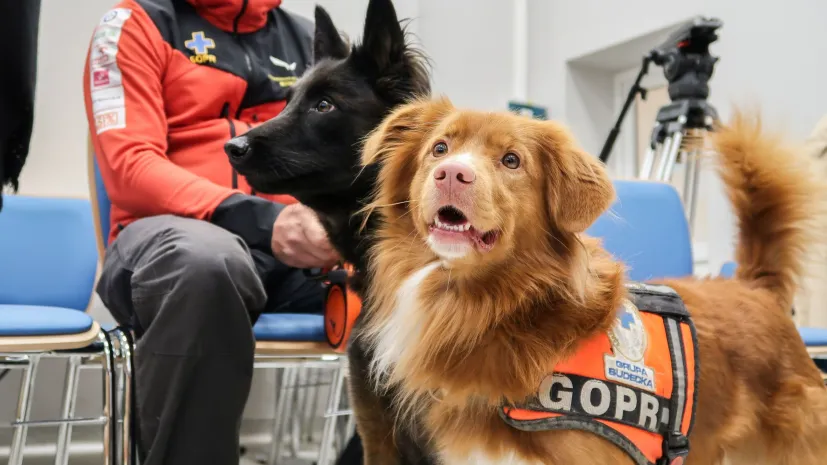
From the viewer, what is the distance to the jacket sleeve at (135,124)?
1569mm

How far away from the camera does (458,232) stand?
40.5 inches

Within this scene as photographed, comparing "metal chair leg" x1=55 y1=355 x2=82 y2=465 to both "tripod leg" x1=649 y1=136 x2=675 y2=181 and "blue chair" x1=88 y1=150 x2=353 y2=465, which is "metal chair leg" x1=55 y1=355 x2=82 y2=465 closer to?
"blue chair" x1=88 y1=150 x2=353 y2=465

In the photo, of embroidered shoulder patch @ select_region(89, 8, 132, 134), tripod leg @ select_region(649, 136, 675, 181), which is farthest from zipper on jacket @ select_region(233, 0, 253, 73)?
tripod leg @ select_region(649, 136, 675, 181)

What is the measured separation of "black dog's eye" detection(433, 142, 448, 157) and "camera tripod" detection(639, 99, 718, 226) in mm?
1666

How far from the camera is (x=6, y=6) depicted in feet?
2.81

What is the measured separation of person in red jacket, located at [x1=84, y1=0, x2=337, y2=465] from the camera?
1.31 meters

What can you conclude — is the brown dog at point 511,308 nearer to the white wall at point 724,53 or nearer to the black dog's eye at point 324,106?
the black dog's eye at point 324,106

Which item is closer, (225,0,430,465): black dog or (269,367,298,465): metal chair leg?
(225,0,430,465): black dog

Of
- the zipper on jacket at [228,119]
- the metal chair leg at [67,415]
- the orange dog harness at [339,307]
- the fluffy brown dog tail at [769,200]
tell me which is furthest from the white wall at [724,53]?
the metal chair leg at [67,415]

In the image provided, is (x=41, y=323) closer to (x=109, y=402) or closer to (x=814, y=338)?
(x=109, y=402)

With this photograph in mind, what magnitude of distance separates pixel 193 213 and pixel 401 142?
1.88 ft

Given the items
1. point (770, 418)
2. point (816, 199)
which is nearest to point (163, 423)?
point (770, 418)

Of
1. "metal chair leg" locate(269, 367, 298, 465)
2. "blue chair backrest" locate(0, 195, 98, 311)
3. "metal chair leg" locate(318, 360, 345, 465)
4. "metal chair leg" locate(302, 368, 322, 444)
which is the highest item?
"blue chair backrest" locate(0, 195, 98, 311)

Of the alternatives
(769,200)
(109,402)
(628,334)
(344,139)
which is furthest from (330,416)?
(769,200)
